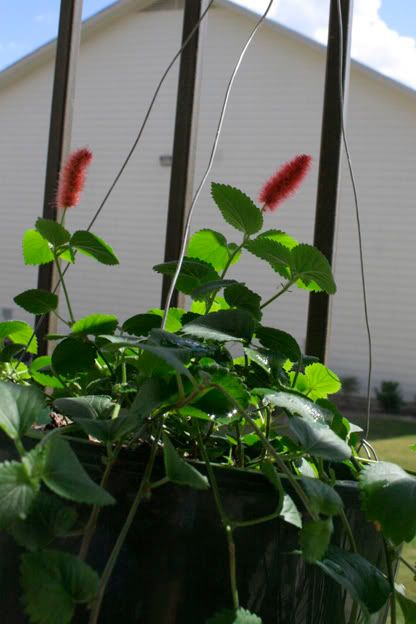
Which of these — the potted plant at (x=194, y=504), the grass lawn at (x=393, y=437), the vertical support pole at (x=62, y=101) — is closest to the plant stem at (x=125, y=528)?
the potted plant at (x=194, y=504)

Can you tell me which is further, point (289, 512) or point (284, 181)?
point (284, 181)

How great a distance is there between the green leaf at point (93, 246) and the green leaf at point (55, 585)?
0.94 ft

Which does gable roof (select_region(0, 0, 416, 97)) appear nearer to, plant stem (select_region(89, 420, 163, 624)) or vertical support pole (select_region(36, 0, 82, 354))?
vertical support pole (select_region(36, 0, 82, 354))

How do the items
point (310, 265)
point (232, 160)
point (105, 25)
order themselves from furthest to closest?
point (105, 25) < point (232, 160) < point (310, 265)

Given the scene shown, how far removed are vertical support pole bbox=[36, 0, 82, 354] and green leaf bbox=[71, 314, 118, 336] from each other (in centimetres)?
54

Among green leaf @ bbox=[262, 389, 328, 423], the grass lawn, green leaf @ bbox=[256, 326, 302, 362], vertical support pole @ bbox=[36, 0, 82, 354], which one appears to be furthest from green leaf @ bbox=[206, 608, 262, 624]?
the grass lawn

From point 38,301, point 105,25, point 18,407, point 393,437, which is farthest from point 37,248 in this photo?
point 105,25

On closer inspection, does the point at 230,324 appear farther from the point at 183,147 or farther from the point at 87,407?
the point at 183,147

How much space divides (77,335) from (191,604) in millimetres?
221

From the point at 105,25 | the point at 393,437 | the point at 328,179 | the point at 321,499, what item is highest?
the point at 105,25

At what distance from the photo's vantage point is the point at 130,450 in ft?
1.53

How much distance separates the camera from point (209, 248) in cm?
69

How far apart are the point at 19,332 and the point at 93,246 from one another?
13 cm

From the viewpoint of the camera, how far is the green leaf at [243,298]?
562 millimetres
